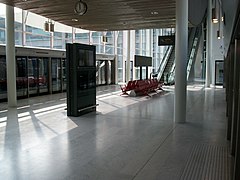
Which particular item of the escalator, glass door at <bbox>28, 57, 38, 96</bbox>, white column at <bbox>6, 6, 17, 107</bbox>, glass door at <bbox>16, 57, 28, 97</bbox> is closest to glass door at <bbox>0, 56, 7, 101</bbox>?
glass door at <bbox>16, 57, 28, 97</bbox>

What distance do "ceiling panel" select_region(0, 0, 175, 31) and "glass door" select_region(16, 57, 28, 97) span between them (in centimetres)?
257

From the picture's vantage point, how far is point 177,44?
704 cm

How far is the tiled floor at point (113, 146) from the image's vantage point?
3764 millimetres

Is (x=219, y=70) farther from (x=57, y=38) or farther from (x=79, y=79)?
(x=79, y=79)

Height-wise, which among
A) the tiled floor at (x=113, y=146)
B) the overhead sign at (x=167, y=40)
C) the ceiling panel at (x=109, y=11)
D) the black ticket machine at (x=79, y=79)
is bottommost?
the tiled floor at (x=113, y=146)

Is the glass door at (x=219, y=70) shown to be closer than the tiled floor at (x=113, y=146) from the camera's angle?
No

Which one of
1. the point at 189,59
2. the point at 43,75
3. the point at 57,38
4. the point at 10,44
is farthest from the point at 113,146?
the point at 189,59

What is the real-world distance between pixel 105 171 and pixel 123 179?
366 mm

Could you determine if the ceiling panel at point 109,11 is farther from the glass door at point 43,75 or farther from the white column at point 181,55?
the glass door at point 43,75

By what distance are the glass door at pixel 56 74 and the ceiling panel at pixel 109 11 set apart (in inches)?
96.0

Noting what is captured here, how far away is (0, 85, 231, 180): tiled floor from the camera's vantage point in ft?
12.3

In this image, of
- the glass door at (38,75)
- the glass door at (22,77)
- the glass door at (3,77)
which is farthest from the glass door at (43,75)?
the glass door at (3,77)

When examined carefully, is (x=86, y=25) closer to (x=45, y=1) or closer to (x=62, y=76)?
(x=62, y=76)

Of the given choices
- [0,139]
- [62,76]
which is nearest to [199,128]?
[0,139]
